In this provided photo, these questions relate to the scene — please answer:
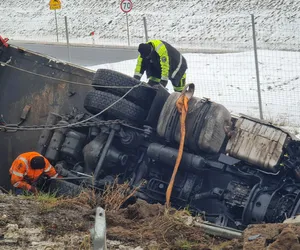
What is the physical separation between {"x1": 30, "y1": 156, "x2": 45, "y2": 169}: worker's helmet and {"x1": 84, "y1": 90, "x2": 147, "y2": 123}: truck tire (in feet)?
2.85

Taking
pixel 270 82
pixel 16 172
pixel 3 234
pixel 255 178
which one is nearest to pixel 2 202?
pixel 3 234

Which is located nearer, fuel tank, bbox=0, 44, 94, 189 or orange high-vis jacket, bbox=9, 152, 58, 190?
orange high-vis jacket, bbox=9, 152, 58, 190

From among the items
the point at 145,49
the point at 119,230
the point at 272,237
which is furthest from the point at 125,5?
the point at 272,237

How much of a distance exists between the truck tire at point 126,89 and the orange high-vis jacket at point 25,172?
1.17m

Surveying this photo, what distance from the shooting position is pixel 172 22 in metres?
27.1

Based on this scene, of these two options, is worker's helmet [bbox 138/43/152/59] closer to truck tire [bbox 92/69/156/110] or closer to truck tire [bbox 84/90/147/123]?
truck tire [bbox 92/69/156/110]

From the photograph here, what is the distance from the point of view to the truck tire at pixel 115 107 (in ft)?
23.6

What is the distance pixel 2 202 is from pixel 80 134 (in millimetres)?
2734

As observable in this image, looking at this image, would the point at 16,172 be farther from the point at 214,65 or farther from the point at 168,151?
the point at 214,65

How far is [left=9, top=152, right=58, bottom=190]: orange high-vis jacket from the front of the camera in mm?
7191

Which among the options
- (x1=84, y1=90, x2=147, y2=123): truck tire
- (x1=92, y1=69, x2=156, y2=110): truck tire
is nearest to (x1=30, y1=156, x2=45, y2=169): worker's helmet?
(x1=84, y1=90, x2=147, y2=123): truck tire

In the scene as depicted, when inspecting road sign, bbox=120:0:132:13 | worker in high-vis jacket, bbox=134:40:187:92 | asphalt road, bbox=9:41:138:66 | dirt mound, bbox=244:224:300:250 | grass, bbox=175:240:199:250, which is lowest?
grass, bbox=175:240:199:250

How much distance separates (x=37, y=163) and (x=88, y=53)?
1529cm

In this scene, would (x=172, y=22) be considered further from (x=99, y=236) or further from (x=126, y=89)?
(x=99, y=236)
